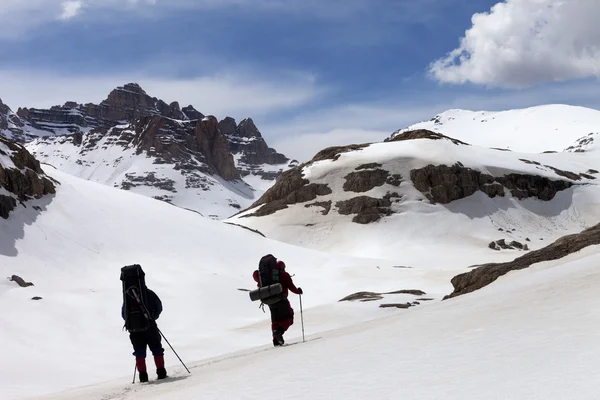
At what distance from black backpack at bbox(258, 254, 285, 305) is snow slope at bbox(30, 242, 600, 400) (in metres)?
2.10

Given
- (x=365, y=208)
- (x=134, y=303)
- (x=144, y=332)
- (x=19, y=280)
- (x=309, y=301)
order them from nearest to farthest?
(x=134, y=303), (x=144, y=332), (x=19, y=280), (x=309, y=301), (x=365, y=208)

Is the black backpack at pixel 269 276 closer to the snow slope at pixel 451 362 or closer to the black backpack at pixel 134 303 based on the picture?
the snow slope at pixel 451 362

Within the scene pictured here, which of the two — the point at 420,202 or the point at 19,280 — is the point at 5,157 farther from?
the point at 420,202

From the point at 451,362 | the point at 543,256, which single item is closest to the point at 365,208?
the point at 543,256

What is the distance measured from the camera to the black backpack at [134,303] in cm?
988

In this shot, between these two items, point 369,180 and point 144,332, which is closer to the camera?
point 144,332

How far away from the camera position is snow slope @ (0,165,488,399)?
18.4 metres

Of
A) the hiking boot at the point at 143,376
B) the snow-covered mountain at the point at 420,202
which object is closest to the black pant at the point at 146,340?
the hiking boot at the point at 143,376

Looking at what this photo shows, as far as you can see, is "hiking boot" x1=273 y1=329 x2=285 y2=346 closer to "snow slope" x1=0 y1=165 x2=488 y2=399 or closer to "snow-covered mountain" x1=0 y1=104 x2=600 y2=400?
"snow-covered mountain" x1=0 y1=104 x2=600 y2=400

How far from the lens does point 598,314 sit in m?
7.52

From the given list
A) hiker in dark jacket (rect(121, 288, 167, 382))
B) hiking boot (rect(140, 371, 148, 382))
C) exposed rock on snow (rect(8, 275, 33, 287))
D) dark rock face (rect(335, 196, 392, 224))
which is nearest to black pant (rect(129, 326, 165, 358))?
hiker in dark jacket (rect(121, 288, 167, 382))

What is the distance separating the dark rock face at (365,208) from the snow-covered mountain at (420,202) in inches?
6.8

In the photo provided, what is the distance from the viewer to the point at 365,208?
95.4 metres

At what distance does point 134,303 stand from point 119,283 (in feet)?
68.4
